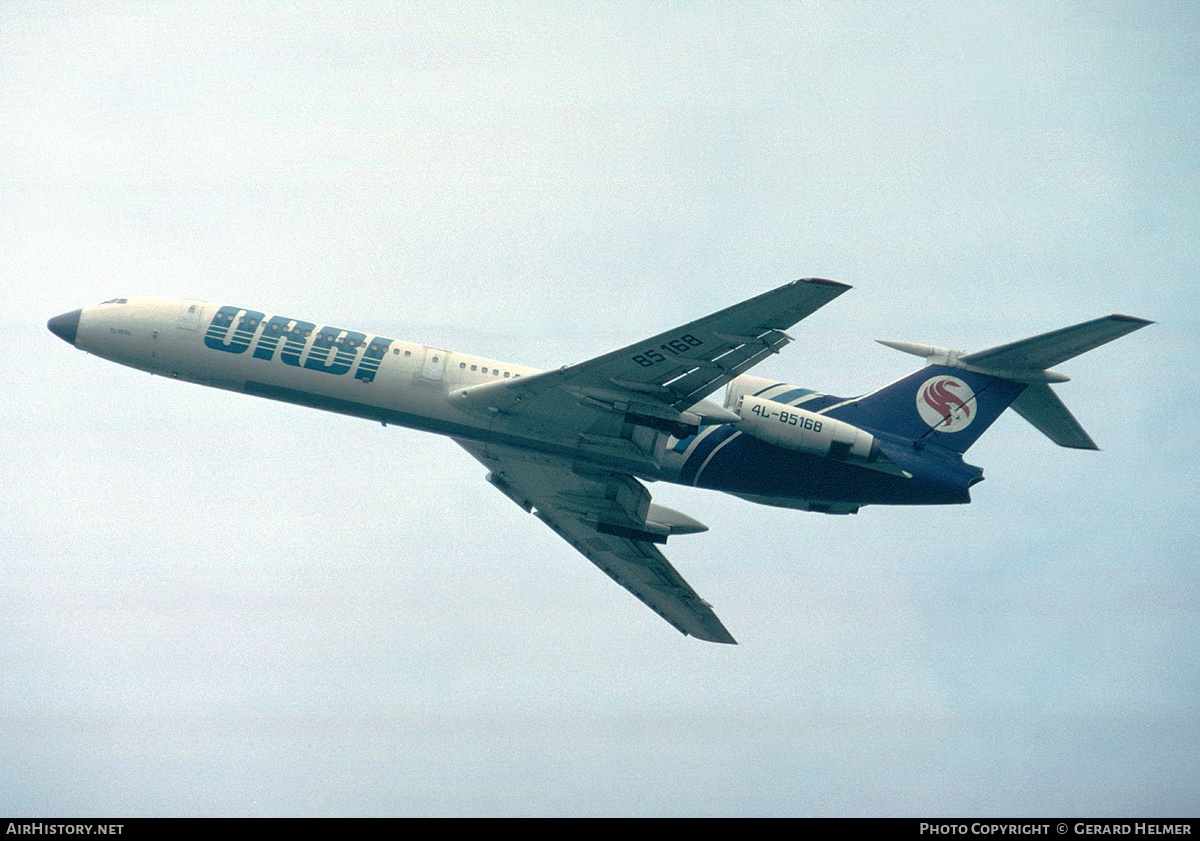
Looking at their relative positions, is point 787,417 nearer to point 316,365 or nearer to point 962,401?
point 962,401

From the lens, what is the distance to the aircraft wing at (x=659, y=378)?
3103cm

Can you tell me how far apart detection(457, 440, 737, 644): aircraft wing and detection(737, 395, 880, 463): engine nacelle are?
555 cm

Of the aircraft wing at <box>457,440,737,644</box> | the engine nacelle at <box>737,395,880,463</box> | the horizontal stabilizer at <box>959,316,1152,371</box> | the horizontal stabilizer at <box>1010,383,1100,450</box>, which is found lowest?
the aircraft wing at <box>457,440,737,644</box>

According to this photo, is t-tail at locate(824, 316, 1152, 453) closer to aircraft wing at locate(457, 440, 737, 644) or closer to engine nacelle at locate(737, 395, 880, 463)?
engine nacelle at locate(737, 395, 880, 463)

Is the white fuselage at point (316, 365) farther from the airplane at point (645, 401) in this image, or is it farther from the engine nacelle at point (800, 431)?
the engine nacelle at point (800, 431)

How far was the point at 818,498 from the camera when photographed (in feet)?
121

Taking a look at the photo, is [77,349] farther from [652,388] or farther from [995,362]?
[995,362]

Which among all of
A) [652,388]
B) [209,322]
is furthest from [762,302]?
[209,322]

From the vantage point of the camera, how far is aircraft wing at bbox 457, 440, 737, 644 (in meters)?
38.4

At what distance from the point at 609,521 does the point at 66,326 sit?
19149 millimetres

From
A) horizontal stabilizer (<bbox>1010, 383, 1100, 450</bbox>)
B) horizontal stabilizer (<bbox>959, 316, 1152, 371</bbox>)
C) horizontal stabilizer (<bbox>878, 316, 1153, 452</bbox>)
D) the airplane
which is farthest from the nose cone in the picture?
horizontal stabilizer (<bbox>1010, 383, 1100, 450</bbox>)

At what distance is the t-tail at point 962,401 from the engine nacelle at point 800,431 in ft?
8.16

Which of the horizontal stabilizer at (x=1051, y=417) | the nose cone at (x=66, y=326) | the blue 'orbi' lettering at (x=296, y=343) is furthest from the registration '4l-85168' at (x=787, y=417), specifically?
the nose cone at (x=66, y=326)

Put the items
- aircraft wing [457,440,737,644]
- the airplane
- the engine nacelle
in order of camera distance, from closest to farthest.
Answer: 1. the airplane
2. the engine nacelle
3. aircraft wing [457,440,737,644]
